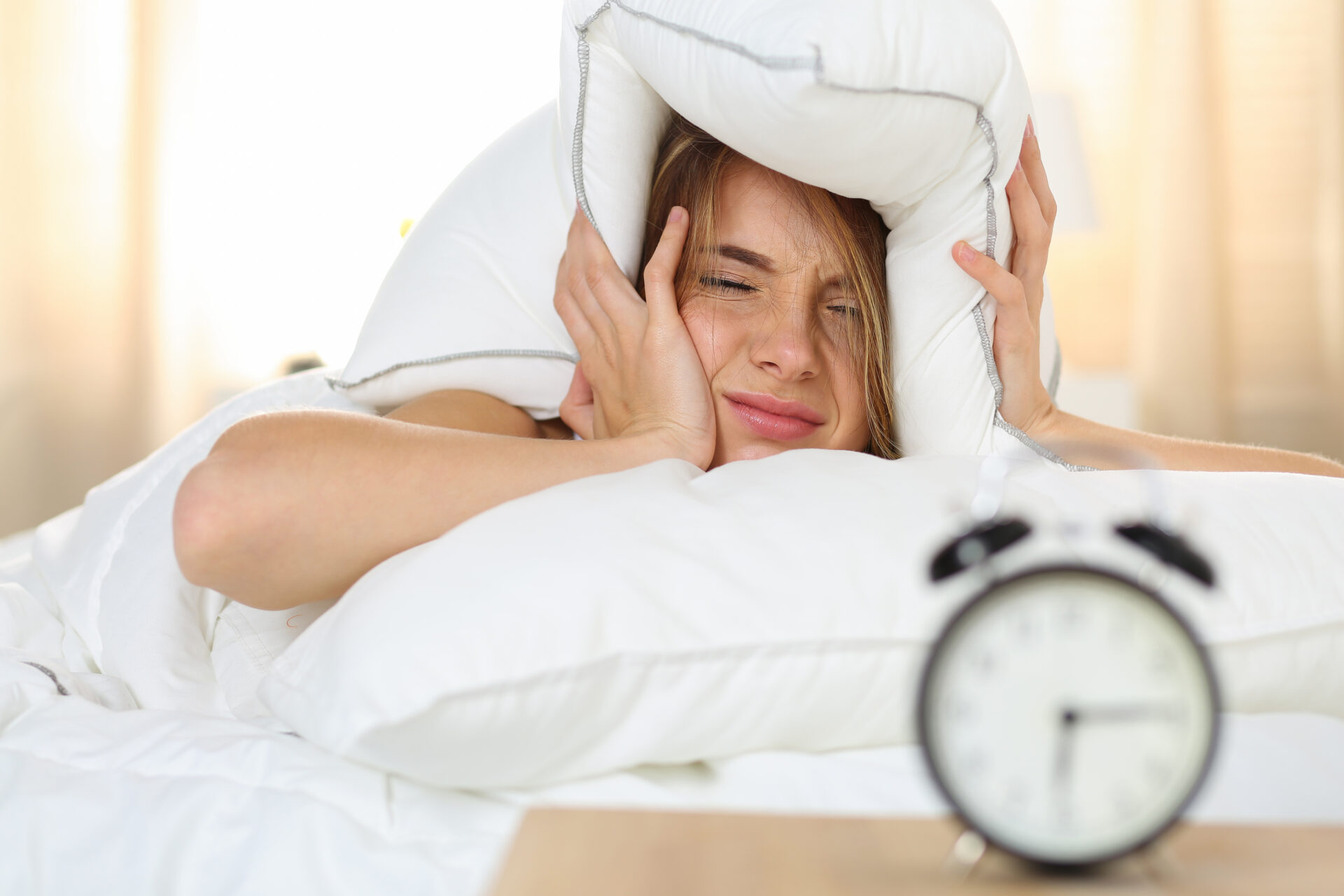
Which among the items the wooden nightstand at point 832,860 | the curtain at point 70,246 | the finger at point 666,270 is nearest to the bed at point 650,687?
the wooden nightstand at point 832,860

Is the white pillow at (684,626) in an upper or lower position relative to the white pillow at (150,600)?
upper

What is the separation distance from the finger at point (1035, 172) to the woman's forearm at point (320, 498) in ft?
1.88

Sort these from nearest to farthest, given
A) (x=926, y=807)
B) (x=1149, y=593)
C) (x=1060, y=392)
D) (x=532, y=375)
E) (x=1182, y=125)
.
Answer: (x=1149, y=593)
(x=926, y=807)
(x=532, y=375)
(x=1060, y=392)
(x=1182, y=125)

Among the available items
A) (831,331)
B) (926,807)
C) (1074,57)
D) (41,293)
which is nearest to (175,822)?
(926,807)

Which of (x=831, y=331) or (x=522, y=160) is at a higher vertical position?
(x=522, y=160)

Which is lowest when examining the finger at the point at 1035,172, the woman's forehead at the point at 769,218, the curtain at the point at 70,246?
the curtain at the point at 70,246

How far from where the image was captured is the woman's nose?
0.93m

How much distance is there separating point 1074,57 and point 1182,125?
323 millimetres

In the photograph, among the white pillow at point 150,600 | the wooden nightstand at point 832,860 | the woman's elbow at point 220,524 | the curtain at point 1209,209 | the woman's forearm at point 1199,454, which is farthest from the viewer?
the curtain at point 1209,209

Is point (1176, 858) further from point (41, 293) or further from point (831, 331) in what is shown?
point (41, 293)

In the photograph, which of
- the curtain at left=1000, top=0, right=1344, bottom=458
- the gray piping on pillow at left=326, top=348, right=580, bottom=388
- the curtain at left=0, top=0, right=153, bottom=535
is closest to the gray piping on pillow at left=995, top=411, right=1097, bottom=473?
the gray piping on pillow at left=326, top=348, right=580, bottom=388

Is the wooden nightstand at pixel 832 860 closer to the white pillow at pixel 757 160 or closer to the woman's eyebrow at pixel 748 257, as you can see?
the white pillow at pixel 757 160

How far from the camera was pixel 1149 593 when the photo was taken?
304mm

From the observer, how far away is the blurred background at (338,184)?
2.57 meters
